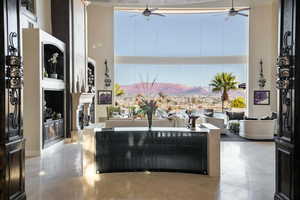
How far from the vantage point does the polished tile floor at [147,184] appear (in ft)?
14.7

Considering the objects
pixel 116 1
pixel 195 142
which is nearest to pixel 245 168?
pixel 195 142

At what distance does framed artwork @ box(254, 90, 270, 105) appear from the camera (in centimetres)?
1438

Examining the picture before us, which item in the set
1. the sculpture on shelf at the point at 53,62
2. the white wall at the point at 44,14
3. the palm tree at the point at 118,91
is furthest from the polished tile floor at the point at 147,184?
the palm tree at the point at 118,91

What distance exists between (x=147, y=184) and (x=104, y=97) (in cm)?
1003

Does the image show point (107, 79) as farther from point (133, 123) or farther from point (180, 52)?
point (133, 123)

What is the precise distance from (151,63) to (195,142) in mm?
10213

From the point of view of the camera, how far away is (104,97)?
1468 centimetres

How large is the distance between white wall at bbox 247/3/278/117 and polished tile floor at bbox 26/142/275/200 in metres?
8.19

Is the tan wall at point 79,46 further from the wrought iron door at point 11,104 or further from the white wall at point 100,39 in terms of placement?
the wrought iron door at point 11,104

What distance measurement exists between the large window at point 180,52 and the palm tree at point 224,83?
0.76 feet

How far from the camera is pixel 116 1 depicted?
43.4 ft

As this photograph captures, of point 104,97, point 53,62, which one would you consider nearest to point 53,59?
point 53,62

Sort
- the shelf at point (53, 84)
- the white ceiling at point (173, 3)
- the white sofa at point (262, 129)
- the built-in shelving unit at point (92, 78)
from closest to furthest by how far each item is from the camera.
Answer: the shelf at point (53, 84)
the white sofa at point (262, 129)
the white ceiling at point (173, 3)
the built-in shelving unit at point (92, 78)

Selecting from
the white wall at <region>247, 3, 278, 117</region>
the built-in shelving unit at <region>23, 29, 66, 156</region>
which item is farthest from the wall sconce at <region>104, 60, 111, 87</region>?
the white wall at <region>247, 3, 278, 117</region>
